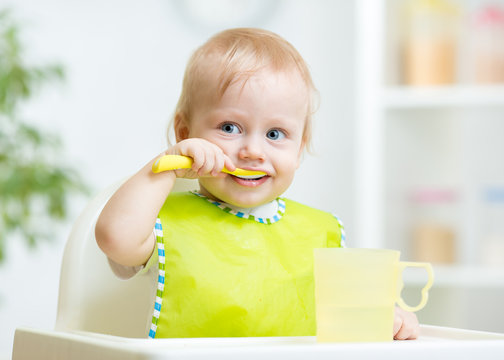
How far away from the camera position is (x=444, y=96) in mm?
2258

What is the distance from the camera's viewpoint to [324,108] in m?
2.72

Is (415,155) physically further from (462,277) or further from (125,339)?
(125,339)

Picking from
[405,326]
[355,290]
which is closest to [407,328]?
[405,326]

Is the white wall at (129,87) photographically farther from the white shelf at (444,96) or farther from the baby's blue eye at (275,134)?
the baby's blue eye at (275,134)

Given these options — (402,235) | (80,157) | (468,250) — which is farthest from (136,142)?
(468,250)

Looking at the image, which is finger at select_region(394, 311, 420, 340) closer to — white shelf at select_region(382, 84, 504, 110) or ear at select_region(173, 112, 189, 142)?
ear at select_region(173, 112, 189, 142)

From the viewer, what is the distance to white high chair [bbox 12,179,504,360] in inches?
20.7

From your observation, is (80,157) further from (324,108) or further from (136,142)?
(324,108)

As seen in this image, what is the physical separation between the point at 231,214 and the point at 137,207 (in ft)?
0.54

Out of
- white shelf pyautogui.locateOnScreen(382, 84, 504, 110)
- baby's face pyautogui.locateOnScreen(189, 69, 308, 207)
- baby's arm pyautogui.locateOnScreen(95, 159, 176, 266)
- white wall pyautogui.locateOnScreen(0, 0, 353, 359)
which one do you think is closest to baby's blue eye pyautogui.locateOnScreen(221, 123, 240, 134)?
baby's face pyautogui.locateOnScreen(189, 69, 308, 207)

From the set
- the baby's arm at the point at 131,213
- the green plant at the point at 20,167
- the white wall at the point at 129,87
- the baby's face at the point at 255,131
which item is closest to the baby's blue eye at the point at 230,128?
the baby's face at the point at 255,131

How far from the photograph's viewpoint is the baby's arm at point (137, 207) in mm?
735

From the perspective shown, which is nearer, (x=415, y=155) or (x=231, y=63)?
Result: (x=231, y=63)

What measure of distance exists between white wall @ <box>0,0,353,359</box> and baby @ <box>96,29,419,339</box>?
1.80m
